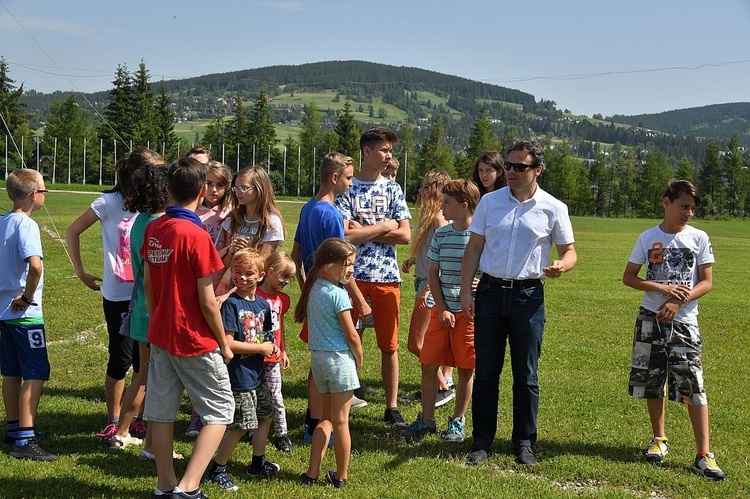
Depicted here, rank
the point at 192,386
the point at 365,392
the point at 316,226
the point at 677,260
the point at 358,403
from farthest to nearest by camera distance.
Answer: the point at 365,392, the point at 358,403, the point at 316,226, the point at 677,260, the point at 192,386

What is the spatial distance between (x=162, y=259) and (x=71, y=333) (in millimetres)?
6447

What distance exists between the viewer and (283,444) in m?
6.01

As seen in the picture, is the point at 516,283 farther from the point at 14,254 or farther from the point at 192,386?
the point at 14,254

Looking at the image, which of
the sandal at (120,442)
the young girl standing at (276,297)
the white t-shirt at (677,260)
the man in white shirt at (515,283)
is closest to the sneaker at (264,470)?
the young girl standing at (276,297)

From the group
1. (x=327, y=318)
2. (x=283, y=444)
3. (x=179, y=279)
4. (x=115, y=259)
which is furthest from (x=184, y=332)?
(x=283, y=444)

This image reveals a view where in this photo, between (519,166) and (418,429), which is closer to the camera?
(519,166)

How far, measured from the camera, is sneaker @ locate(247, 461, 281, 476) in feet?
17.7

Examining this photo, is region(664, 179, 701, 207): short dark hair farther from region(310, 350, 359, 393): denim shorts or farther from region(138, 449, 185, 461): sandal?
region(138, 449, 185, 461): sandal

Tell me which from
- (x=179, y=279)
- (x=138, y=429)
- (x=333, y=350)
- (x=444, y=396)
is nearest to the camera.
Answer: (x=179, y=279)

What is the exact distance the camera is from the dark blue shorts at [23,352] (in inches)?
225

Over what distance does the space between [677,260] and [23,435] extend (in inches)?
205

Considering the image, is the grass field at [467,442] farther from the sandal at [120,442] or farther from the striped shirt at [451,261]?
the striped shirt at [451,261]

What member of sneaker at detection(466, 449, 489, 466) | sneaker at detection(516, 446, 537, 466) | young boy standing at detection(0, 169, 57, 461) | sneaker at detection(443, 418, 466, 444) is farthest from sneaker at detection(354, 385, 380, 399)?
young boy standing at detection(0, 169, 57, 461)

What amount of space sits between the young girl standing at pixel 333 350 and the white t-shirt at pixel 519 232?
4.08 ft
